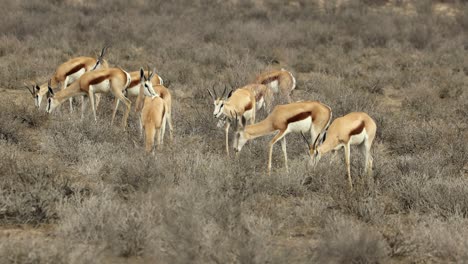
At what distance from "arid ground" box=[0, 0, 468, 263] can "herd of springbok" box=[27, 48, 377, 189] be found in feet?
0.98

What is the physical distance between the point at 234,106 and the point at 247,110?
→ 0.91 ft

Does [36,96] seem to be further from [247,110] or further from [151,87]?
[247,110]

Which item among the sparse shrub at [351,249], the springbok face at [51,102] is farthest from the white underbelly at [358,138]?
the springbok face at [51,102]

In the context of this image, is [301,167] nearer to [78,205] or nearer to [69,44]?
[78,205]

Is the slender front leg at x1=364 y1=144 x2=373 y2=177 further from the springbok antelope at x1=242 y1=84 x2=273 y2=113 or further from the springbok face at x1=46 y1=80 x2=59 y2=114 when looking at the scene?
the springbok face at x1=46 y1=80 x2=59 y2=114

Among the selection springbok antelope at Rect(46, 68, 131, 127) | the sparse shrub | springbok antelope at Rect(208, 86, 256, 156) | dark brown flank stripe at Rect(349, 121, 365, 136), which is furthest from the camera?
springbok antelope at Rect(46, 68, 131, 127)

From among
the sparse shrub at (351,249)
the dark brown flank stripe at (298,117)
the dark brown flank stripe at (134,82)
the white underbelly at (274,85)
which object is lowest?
the white underbelly at (274,85)

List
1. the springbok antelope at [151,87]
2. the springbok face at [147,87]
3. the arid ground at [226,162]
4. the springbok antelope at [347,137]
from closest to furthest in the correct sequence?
the arid ground at [226,162], the springbok antelope at [347,137], the springbok face at [147,87], the springbok antelope at [151,87]

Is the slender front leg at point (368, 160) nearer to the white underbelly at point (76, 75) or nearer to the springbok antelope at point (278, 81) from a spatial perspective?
the springbok antelope at point (278, 81)

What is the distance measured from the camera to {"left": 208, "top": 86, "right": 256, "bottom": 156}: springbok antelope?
26.5ft

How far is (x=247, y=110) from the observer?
8.48 metres

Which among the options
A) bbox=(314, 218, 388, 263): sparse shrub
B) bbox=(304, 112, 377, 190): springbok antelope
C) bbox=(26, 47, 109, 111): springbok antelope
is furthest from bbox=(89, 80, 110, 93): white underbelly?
bbox=(314, 218, 388, 263): sparse shrub

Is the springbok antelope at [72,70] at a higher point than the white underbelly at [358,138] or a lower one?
lower

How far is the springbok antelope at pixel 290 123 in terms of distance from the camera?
7.14m
